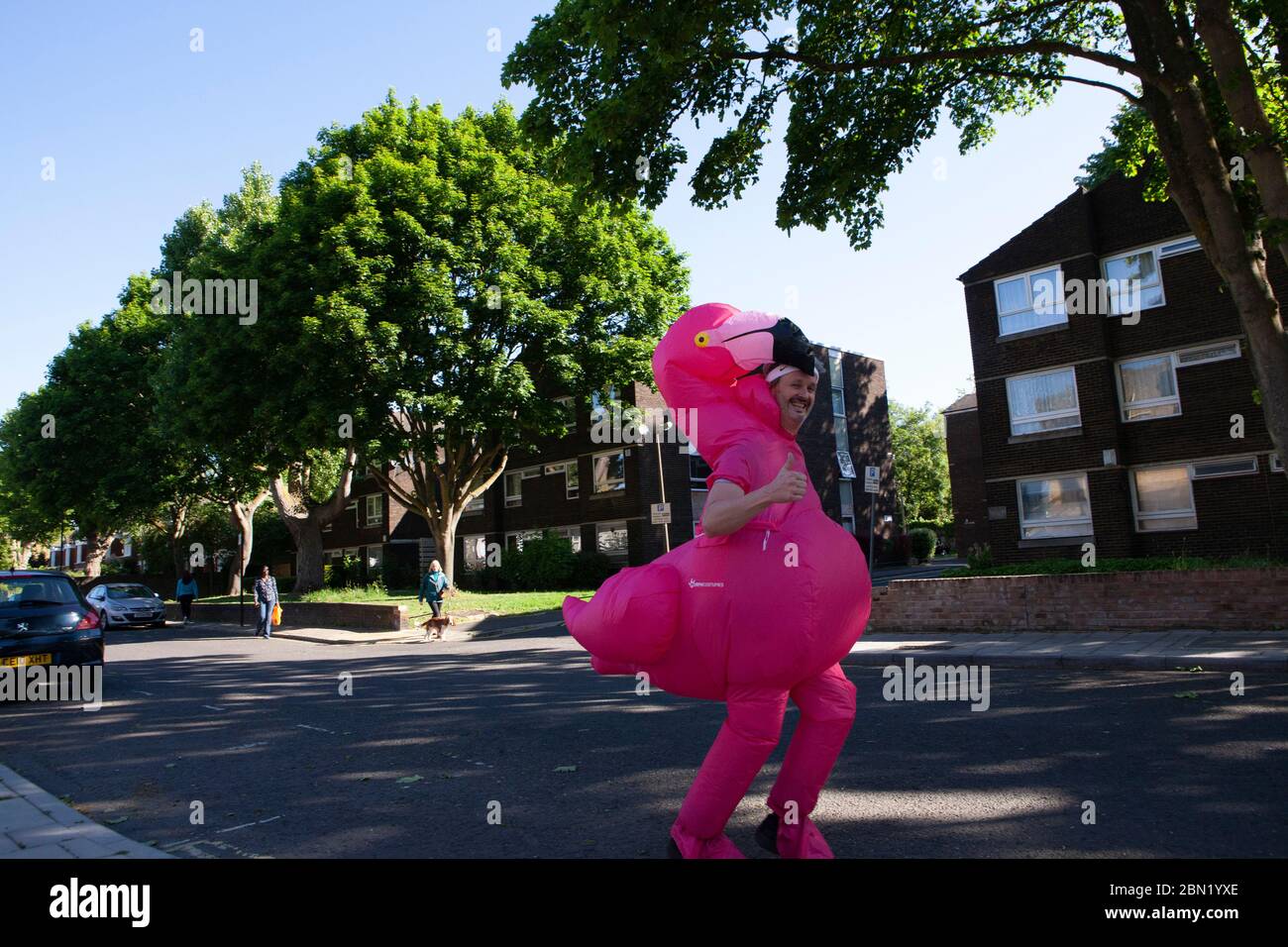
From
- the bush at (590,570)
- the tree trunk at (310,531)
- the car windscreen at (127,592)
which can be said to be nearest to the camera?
the car windscreen at (127,592)

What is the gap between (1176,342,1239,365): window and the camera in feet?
68.3

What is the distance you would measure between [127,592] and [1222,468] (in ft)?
114

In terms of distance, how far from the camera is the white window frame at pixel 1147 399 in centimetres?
2172

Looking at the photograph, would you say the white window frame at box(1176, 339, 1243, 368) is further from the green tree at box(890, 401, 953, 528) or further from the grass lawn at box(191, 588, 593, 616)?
the green tree at box(890, 401, 953, 528)

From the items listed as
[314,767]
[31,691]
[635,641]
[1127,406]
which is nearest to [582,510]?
[1127,406]

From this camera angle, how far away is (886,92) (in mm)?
12055

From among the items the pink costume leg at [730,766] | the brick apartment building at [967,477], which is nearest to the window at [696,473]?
the brick apartment building at [967,477]

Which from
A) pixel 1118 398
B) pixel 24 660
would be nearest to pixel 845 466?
pixel 1118 398

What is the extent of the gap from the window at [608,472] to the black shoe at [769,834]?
100 ft

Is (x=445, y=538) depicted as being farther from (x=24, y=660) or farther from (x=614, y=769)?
(x=614, y=769)

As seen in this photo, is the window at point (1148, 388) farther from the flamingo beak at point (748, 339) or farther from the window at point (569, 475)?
the flamingo beak at point (748, 339)
